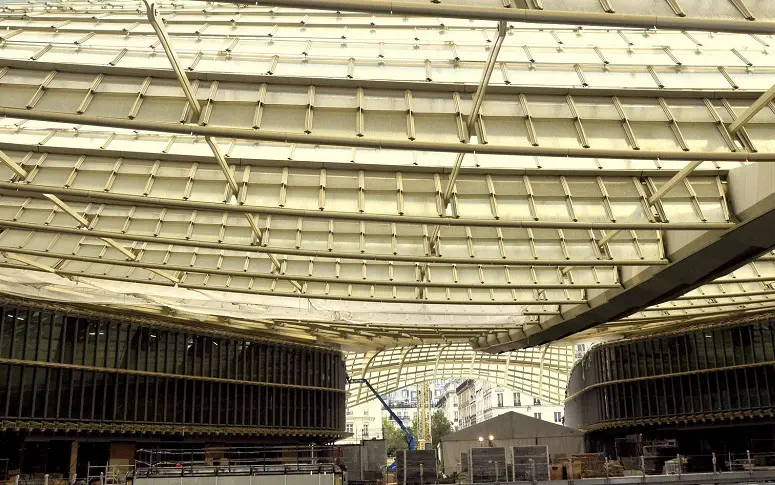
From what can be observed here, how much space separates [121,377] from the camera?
41.5 metres

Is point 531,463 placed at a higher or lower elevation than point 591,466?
higher

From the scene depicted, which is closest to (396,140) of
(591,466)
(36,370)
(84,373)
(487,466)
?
(487,466)

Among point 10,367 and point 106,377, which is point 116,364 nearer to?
point 106,377

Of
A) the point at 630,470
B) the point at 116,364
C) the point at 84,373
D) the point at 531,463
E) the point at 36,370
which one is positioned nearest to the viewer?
the point at 36,370

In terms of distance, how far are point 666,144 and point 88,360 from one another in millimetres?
31278

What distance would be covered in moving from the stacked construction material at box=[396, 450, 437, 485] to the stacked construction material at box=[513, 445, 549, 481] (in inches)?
165

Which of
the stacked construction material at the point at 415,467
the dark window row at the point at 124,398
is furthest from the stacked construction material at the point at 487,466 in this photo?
the dark window row at the point at 124,398

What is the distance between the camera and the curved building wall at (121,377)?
36688mm

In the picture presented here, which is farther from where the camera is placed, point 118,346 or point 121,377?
point 118,346

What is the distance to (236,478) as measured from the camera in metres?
29.2

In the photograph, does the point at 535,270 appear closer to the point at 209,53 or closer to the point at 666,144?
the point at 666,144

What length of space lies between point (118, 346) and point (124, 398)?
2733 millimetres

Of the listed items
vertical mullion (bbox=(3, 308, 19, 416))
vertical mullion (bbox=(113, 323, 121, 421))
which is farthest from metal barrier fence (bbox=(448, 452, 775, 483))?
vertical mullion (bbox=(3, 308, 19, 416))

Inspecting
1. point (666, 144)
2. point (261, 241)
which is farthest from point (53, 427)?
point (666, 144)
